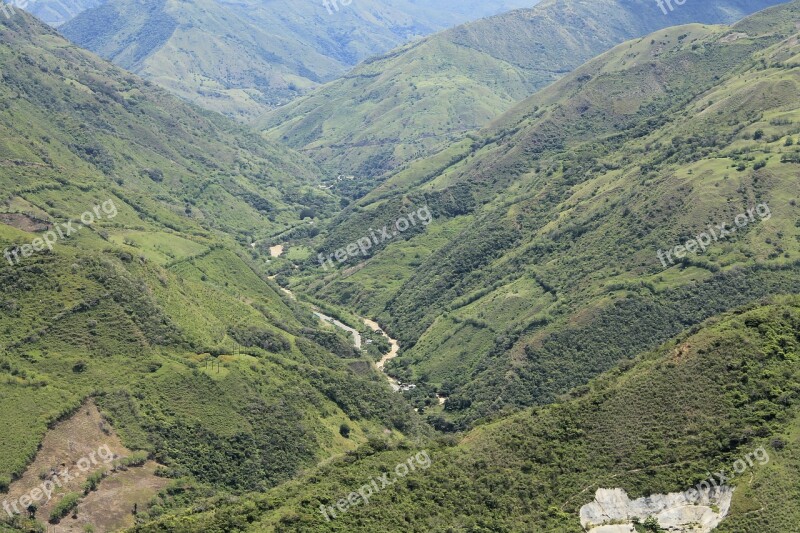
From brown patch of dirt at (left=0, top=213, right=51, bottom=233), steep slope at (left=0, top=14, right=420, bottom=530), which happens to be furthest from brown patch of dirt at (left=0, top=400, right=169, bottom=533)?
brown patch of dirt at (left=0, top=213, right=51, bottom=233)

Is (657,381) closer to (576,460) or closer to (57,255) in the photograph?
(576,460)

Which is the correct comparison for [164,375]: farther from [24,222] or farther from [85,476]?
[24,222]

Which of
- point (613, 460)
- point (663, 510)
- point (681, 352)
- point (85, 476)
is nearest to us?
point (663, 510)

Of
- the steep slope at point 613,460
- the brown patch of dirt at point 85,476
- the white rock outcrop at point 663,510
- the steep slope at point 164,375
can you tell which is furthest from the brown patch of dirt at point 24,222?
the white rock outcrop at point 663,510

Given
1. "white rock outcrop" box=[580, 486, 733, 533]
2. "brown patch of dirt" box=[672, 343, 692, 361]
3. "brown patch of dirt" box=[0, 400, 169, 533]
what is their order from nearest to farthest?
1. "white rock outcrop" box=[580, 486, 733, 533]
2. "brown patch of dirt" box=[672, 343, 692, 361]
3. "brown patch of dirt" box=[0, 400, 169, 533]

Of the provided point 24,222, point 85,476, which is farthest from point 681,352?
point 24,222

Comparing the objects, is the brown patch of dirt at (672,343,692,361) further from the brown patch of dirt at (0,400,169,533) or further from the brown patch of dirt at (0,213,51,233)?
the brown patch of dirt at (0,213,51,233)
